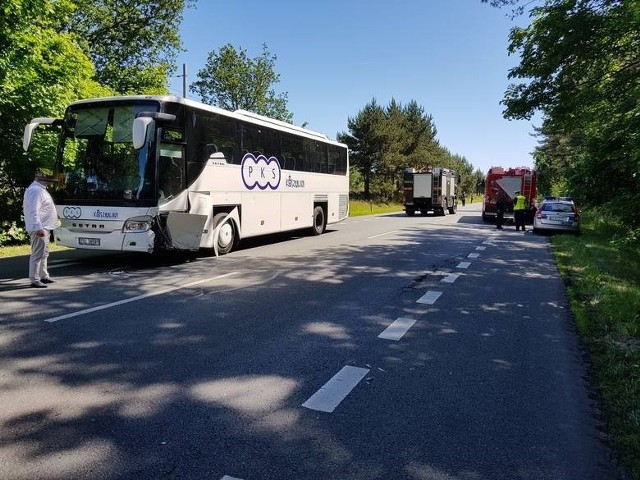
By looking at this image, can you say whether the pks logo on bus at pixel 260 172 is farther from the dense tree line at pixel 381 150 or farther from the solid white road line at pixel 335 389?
the dense tree line at pixel 381 150

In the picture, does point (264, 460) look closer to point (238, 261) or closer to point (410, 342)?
point (410, 342)

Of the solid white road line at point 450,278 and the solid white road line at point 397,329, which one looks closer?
the solid white road line at point 397,329

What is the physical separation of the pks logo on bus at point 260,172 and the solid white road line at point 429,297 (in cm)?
651

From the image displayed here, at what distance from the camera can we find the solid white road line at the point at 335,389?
12.5ft

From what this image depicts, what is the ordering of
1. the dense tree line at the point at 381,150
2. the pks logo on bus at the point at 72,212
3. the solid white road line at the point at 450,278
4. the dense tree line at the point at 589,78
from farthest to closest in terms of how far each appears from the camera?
the dense tree line at the point at 381,150
the dense tree line at the point at 589,78
the pks logo on bus at the point at 72,212
the solid white road line at the point at 450,278

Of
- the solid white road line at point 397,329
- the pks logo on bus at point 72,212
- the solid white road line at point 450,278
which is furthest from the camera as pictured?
the pks logo on bus at point 72,212

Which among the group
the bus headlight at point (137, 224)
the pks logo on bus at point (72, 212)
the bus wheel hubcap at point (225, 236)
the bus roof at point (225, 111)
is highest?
the bus roof at point (225, 111)

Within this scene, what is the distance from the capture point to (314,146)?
17344 millimetres

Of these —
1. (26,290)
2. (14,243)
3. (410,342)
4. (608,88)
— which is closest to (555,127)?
(608,88)

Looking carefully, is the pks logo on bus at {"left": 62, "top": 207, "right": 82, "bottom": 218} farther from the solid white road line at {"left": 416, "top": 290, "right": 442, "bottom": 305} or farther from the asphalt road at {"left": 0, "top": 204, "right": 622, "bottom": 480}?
the solid white road line at {"left": 416, "top": 290, "right": 442, "bottom": 305}

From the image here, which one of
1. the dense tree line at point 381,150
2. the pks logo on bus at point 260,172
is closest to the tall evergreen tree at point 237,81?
the dense tree line at point 381,150

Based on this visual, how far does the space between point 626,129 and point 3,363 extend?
11.5 metres

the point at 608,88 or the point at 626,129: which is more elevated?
the point at 608,88

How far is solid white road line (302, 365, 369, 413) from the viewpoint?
3.82 meters
